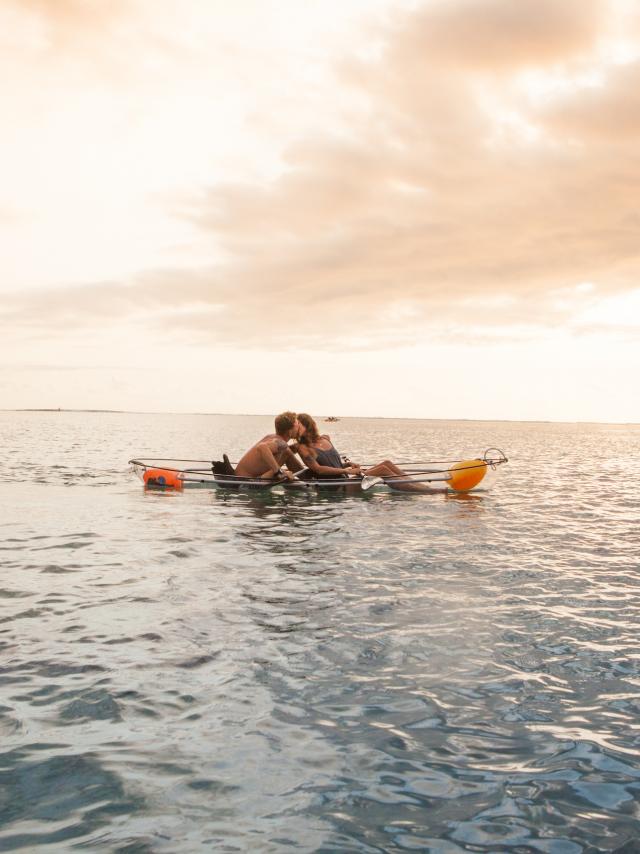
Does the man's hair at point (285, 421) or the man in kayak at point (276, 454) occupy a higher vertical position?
the man's hair at point (285, 421)

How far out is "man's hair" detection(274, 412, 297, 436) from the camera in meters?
20.2

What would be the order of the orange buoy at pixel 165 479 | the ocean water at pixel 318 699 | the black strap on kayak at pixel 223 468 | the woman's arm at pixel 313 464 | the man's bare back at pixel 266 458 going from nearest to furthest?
the ocean water at pixel 318 699, the man's bare back at pixel 266 458, the woman's arm at pixel 313 464, the black strap on kayak at pixel 223 468, the orange buoy at pixel 165 479

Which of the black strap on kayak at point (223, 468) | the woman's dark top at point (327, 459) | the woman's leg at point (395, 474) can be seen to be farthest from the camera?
the woman's leg at point (395, 474)

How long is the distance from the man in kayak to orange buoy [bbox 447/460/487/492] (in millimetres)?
5755

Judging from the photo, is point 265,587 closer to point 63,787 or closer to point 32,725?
point 32,725

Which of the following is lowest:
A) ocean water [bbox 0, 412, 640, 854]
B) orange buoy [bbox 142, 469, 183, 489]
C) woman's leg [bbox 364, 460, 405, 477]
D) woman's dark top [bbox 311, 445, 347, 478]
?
ocean water [bbox 0, 412, 640, 854]

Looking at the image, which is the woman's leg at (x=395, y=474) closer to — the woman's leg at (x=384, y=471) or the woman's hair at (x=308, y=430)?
the woman's leg at (x=384, y=471)

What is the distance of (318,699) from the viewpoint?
6113mm

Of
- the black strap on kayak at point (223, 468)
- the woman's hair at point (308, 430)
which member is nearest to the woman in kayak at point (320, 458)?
the woman's hair at point (308, 430)

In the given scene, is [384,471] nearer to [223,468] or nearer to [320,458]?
[320,458]

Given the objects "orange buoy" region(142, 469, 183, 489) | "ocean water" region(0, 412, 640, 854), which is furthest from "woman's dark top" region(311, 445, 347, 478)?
"ocean water" region(0, 412, 640, 854)

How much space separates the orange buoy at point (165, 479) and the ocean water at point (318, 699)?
1093 centimetres

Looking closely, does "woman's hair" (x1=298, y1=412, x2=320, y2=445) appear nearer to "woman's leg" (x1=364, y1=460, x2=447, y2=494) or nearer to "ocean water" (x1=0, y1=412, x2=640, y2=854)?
"woman's leg" (x1=364, y1=460, x2=447, y2=494)

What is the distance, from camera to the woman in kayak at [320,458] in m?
21.3
